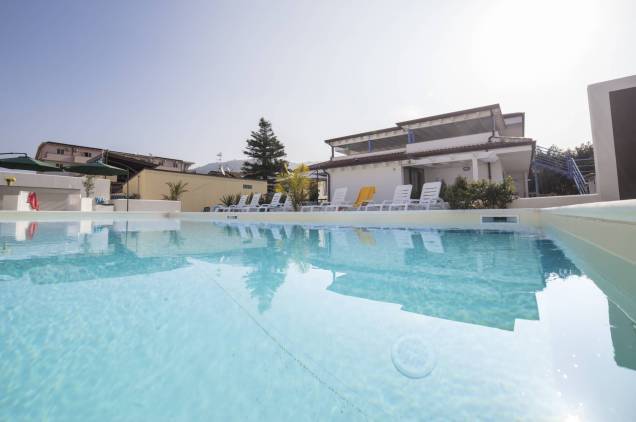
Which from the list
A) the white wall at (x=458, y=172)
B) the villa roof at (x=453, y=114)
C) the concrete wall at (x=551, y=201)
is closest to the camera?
the concrete wall at (x=551, y=201)

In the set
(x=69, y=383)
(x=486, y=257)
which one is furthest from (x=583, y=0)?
(x=69, y=383)

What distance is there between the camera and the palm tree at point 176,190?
18453 mm

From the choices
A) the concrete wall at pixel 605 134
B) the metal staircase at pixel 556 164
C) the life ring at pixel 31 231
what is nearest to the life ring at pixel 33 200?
the life ring at pixel 31 231

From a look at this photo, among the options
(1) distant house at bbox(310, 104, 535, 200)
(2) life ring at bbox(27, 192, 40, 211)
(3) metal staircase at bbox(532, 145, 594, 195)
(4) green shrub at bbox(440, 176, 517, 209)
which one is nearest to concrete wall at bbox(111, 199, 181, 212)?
(2) life ring at bbox(27, 192, 40, 211)

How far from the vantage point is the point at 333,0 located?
9.14 metres

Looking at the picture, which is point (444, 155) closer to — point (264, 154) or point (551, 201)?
point (551, 201)

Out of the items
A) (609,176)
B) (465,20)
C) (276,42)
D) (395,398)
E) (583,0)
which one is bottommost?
(395,398)

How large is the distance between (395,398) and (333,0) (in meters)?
10.7

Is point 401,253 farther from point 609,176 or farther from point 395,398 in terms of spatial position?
point 609,176

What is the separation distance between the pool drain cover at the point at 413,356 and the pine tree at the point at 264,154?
30.2 meters

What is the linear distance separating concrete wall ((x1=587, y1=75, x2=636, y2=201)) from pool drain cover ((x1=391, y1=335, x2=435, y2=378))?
27.0 ft

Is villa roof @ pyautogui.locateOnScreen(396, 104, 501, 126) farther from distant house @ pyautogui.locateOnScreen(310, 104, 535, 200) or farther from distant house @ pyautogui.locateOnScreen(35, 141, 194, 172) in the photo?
distant house @ pyautogui.locateOnScreen(35, 141, 194, 172)

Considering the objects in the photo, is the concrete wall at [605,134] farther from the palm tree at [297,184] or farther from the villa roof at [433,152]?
the palm tree at [297,184]

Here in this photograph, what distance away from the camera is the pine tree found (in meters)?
31.5
